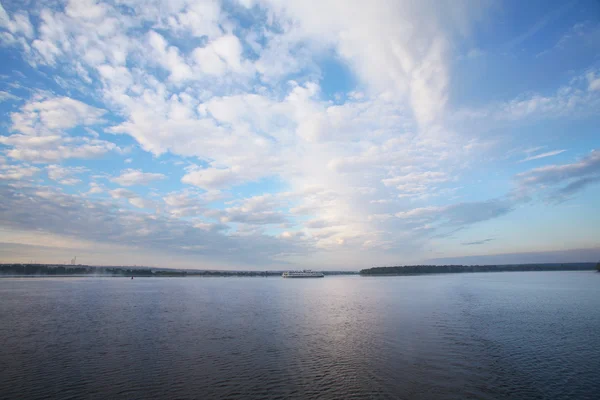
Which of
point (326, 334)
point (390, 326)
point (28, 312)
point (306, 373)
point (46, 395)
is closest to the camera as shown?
point (46, 395)

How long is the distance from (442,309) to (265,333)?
35932mm

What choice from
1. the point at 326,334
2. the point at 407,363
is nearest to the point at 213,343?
the point at 326,334

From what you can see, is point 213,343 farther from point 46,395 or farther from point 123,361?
point 46,395

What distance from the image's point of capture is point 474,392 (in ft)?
65.9

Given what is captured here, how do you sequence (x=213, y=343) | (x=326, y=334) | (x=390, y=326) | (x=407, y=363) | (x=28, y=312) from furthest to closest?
(x=28, y=312), (x=390, y=326), (x=326, y=334), (x=213, y=343), (x=407, y=363)

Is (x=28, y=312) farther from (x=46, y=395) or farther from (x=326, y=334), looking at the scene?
(x=326, y=334)

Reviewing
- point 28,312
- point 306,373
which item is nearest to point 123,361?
point 306,373

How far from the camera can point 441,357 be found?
27.4m

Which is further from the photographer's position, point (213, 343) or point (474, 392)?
point (213, 343)

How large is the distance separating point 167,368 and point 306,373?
35.4 feet

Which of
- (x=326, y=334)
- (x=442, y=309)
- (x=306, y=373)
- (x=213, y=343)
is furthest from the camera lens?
(x=442, y=309)

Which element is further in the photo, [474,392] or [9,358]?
[9,358]

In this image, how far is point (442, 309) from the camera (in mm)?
57281

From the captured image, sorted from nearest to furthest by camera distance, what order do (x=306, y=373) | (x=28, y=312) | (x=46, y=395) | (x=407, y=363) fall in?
(x=46, y=395), (x=306, y=373), (x=407, y=363), (x=28, y=312)
